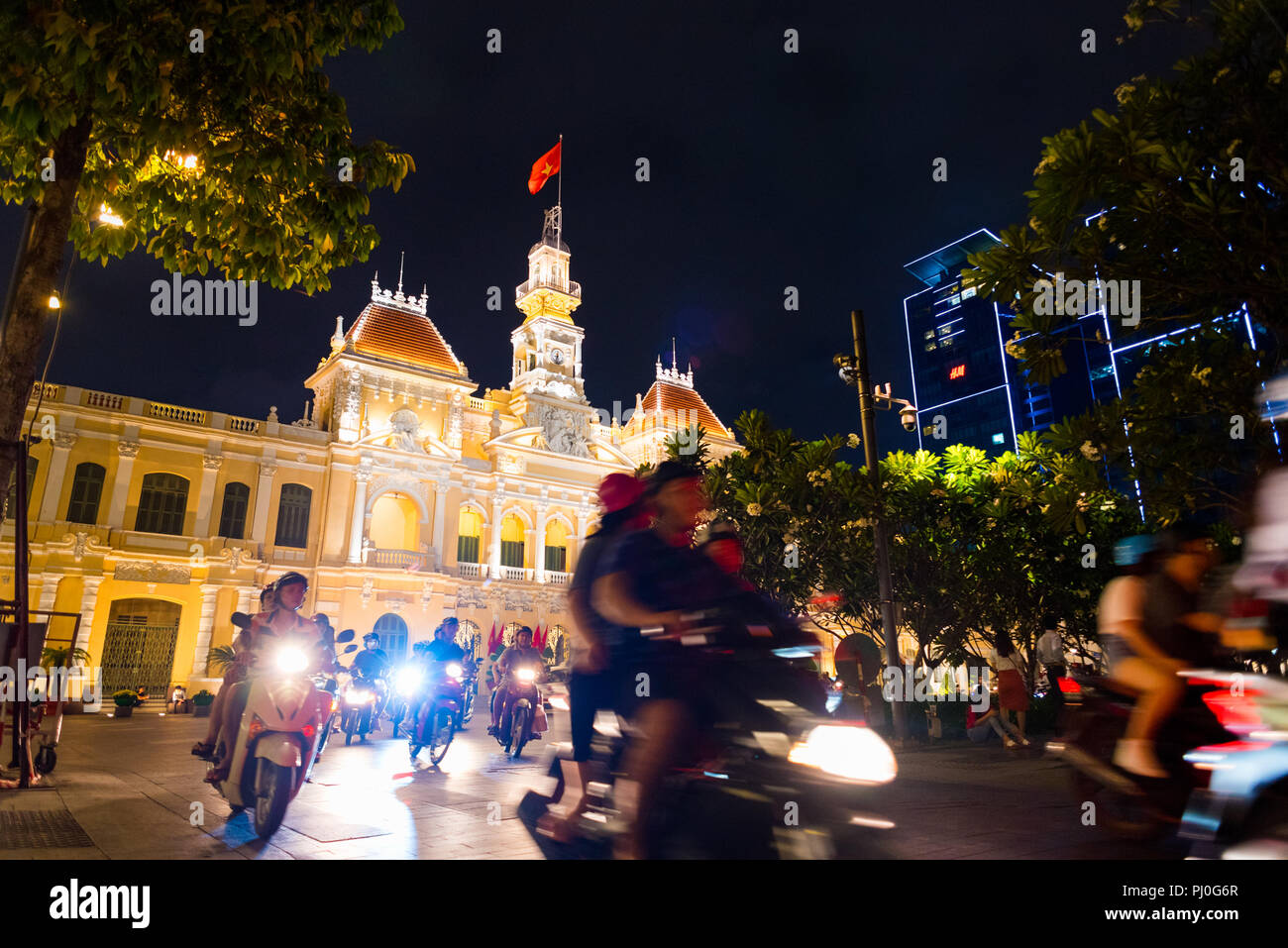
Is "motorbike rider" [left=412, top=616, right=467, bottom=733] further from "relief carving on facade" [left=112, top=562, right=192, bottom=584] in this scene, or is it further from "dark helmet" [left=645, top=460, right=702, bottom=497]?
"relief carving on facade" [left=112, top=562, right=192, bottom=584]

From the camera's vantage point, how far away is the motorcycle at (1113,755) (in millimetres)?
3900

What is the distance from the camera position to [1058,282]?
25.4 ft

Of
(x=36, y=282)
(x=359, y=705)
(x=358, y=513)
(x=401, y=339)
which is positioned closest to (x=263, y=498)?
(x=358, y=513)

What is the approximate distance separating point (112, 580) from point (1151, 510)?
3080cm

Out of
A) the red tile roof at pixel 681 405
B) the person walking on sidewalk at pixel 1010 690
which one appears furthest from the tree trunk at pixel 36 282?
the red tile roof at pixel 681 405

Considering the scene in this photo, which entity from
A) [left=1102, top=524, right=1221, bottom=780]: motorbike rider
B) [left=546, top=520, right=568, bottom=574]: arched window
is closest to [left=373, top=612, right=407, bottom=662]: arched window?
[left=546, top=520, right=568, bottom=574]: arched window

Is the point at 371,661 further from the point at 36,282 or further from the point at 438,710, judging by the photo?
the point at 36,282

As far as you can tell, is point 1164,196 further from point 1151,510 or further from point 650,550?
point 650,550

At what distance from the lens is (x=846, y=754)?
2.71 metres

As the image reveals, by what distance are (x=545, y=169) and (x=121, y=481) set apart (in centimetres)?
2365

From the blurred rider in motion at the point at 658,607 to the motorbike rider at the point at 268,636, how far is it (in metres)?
3.28

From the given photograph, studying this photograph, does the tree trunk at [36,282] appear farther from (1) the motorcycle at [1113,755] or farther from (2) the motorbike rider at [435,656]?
(1) the motorcycle at [1113,755]
